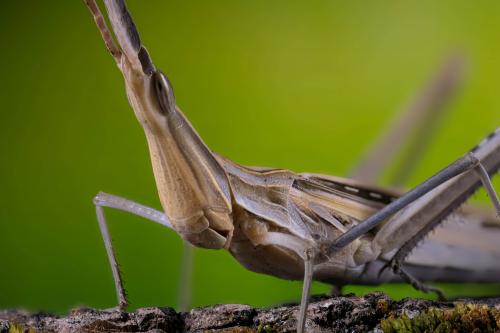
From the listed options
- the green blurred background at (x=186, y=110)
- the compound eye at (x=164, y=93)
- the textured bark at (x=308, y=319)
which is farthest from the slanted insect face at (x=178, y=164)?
the green blurred background at (x=186, y=110)

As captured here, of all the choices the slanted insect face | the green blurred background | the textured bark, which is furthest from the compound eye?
the green blurred background

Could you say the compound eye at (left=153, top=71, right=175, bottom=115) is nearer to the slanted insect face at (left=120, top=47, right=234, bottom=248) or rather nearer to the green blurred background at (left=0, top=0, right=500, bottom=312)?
the slanted insect face at (left=120, top=47, right=234, bottom=248)

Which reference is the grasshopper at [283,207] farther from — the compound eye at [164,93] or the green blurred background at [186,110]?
the green blurred background at [186,110]

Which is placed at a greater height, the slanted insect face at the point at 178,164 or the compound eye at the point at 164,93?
the compound eye at the point at 164,93

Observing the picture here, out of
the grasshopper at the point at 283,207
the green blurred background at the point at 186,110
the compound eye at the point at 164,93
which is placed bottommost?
the grasshopper at the point at 283,207

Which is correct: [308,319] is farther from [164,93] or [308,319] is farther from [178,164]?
[164,93]

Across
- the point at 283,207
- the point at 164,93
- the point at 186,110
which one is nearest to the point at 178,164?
the point at 164,93

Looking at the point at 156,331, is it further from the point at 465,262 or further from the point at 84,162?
the point at 84,162
